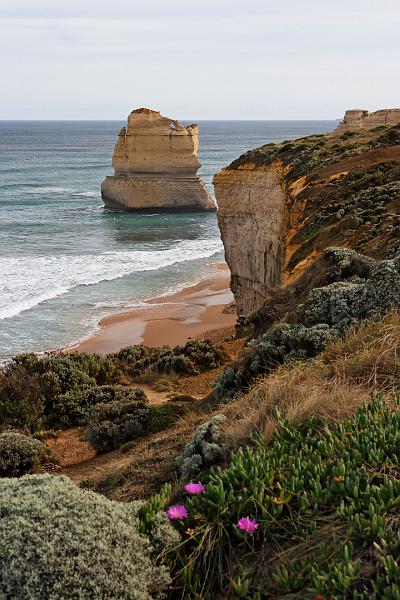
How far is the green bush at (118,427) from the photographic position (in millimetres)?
9938

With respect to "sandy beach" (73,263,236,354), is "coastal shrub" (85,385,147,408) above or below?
above

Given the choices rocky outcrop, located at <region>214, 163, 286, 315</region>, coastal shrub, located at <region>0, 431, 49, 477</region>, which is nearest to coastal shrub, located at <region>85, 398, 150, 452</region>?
coastal shrub, located at <region>0, 431, 49, 477</region>

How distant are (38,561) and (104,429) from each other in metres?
6.74

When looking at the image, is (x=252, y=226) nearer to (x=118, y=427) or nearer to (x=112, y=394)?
(x=112, y=394)

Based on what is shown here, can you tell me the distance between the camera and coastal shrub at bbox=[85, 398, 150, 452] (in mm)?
9938

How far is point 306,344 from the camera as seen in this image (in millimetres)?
8133

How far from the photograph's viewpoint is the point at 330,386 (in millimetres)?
5371

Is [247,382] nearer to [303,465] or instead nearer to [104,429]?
[104,429]

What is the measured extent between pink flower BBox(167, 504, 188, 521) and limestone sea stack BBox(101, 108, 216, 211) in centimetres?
5723

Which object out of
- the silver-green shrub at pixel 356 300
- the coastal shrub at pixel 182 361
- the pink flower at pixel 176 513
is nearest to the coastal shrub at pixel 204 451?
the pink flower at pixel 176 513

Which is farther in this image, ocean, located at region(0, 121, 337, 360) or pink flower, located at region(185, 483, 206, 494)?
ocean, located at region(0, 121, 337, 360)

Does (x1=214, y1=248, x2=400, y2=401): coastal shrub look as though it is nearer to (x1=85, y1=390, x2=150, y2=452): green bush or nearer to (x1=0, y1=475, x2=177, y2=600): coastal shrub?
(x1=85, y1=390, x2=150, y2=452): green bush

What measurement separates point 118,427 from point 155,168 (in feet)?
171

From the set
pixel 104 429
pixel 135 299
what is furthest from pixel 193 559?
pixel 135 299
